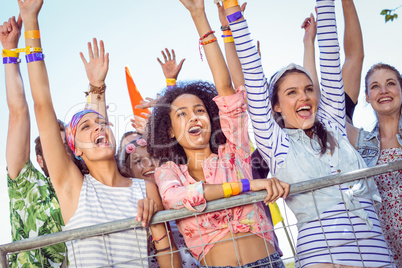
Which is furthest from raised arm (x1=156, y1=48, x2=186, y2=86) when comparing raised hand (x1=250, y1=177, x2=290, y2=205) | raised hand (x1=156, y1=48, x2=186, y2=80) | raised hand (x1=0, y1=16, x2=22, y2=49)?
raised hand (x1=250, y1=177, x2=290, y2=205)

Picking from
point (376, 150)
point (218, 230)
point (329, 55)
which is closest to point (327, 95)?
point (329, 55)

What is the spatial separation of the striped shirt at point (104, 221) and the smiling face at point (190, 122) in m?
0.45

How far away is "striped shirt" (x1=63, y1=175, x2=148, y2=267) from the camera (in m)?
2.74

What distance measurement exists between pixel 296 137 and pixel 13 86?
2.14 meters

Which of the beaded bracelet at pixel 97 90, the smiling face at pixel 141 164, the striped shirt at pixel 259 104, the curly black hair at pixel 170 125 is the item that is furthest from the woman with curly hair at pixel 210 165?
the beaded bracelet at pixel 97 90

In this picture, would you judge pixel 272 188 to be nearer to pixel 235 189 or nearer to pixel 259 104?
pixel 235 189

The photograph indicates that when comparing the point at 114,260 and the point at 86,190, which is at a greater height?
the point at 86,190

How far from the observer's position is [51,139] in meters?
2.92

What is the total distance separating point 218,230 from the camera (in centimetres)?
280

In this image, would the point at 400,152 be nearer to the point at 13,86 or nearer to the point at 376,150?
the point at 376,150

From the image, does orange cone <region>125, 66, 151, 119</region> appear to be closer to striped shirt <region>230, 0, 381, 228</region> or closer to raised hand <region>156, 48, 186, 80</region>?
raised hand <region>156, 48, 186, 80</region>

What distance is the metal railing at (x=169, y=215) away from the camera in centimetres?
239

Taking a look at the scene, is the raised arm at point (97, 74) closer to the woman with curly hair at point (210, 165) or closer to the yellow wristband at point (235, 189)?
the woman with curly hair at point (210, 165)

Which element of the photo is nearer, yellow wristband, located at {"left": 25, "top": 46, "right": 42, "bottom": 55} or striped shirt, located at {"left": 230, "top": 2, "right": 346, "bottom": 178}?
striped shirt, located at {"left": 230, "top": 2, "right": 346, "bottom": 178}
